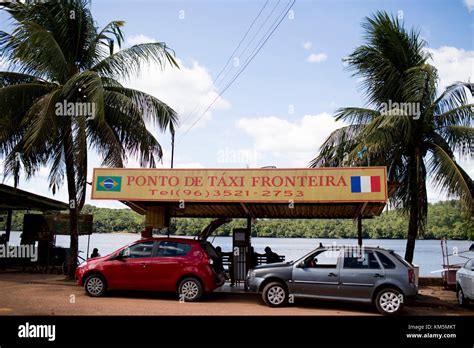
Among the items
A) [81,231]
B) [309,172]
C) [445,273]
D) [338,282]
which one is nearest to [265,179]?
[309,172]

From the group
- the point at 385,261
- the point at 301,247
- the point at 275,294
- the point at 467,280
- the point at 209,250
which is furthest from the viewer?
the point at 301,247

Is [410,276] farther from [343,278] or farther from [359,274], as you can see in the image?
[343,278]

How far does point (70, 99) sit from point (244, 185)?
773cm

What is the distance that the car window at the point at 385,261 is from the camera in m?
10.8

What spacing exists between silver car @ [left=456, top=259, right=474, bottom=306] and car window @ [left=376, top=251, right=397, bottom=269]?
2.58 metres

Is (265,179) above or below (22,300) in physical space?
above

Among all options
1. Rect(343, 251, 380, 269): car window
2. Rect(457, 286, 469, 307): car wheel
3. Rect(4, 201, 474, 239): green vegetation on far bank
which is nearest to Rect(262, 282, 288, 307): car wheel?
Rect(343, 251, 380, 269): car window

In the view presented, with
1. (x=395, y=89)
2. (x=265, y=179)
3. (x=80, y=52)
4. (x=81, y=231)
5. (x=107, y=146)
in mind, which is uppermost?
(x=80, y=52)

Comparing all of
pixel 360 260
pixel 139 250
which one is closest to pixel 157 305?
pixel 139 250

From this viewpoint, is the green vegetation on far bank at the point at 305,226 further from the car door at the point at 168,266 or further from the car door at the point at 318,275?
the car door at the point at 318,275

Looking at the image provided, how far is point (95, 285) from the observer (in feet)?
40.6

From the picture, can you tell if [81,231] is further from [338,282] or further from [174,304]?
[338,282]

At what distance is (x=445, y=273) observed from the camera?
16.5 metres
